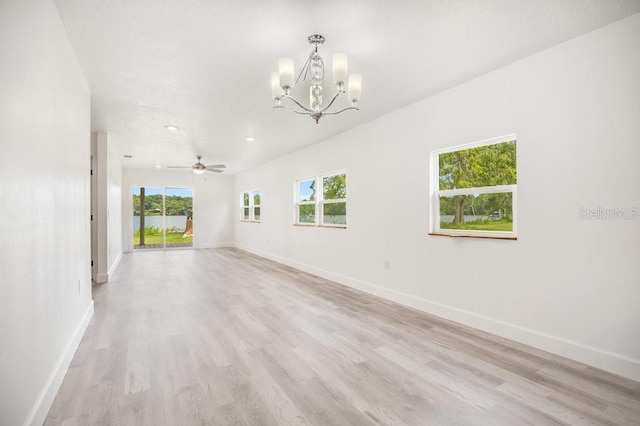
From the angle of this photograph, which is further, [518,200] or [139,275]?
[139,275]

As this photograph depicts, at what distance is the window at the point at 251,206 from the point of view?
8.93 m

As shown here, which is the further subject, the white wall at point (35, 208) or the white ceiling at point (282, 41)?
the white ceiling at point (282, 41)

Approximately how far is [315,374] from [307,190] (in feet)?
14.5

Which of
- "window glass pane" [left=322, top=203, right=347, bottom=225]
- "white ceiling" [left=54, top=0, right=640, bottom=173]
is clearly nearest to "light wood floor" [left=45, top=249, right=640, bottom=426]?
"window glass pane" [left=322, top=203, right=347, bottom=225]

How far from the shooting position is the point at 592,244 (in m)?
2.34

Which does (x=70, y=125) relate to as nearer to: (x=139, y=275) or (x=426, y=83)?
(x=426, y=83)

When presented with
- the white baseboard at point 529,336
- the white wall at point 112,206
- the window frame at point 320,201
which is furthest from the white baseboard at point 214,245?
the white baseboard at point 529,336

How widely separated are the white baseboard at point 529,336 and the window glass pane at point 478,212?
0.89 metres

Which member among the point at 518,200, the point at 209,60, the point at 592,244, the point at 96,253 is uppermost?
the point at 209,60

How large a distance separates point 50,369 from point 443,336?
2.97 metres

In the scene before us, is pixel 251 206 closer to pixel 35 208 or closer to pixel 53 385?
pixel 53 385

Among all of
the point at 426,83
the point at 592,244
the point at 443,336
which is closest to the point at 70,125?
the point at 426,83

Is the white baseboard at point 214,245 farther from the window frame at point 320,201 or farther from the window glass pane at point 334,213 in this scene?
the window glass pane at point 334,213

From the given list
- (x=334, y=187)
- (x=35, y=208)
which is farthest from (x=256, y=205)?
(x=35, y=208)
